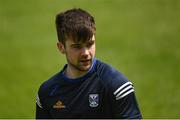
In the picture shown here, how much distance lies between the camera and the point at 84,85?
4.36m

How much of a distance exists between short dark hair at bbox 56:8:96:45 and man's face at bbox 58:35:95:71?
0.04 m

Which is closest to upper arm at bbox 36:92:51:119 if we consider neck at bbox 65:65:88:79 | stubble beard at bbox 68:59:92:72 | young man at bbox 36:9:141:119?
young man at bbox 36:9:141:119

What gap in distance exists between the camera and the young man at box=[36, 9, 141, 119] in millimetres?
4195

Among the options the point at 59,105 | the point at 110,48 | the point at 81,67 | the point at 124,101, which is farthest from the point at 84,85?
the point at 110,48

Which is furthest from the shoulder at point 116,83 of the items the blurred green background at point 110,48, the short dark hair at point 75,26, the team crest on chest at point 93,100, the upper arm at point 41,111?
the blurred green background at point 110,48

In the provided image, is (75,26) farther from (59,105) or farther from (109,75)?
(59,105)

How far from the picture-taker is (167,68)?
9.27 m

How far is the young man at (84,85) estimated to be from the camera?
13.8ft

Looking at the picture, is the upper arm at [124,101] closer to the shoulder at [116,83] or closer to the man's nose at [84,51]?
the shoulder at [116,83]

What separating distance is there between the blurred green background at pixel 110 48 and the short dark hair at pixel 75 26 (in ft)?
12.3

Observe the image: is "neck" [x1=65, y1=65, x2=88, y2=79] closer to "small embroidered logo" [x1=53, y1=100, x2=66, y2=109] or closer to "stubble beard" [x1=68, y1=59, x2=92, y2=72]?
"stubble beard" [x1=68, y1=59, x2=92, y2=72]

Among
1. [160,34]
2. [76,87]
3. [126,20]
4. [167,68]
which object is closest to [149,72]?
[167,68]

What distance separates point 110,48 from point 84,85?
5.70m

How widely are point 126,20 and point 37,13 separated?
69.9 inches
